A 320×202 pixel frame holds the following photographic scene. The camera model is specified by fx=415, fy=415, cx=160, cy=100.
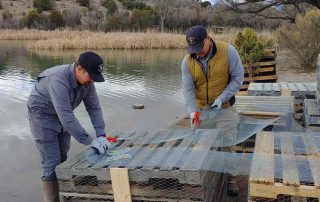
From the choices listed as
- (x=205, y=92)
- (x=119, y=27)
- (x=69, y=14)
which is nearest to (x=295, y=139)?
(x=205, y=92)

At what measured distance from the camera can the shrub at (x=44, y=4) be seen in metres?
54.8

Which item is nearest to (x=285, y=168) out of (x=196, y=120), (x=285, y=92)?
(x=196, y=120)

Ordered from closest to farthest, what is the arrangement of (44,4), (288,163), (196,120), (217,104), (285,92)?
(288,163)
(217,104)
(196,120)
(285,92)
(44,4)

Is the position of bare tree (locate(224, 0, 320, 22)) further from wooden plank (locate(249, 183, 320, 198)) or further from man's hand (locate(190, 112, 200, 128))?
wooden plank (locate(249, 183, 320, 198))

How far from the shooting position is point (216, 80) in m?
4.53

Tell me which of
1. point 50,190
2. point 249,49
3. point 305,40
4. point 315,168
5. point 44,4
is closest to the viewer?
point 315,168

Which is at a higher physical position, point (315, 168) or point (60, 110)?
point (60, 110)

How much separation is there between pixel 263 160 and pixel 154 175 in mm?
828

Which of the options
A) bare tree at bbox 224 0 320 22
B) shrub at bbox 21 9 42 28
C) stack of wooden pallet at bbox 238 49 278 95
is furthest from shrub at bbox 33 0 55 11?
stack of wooden pallet at bbox 238 49 278 95

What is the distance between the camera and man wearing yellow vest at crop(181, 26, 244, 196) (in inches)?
174

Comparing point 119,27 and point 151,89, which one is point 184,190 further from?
point 119,27

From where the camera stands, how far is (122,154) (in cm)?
341

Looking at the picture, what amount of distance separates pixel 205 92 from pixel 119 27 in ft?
Result: 120

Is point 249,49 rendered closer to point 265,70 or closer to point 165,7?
point 265,70
